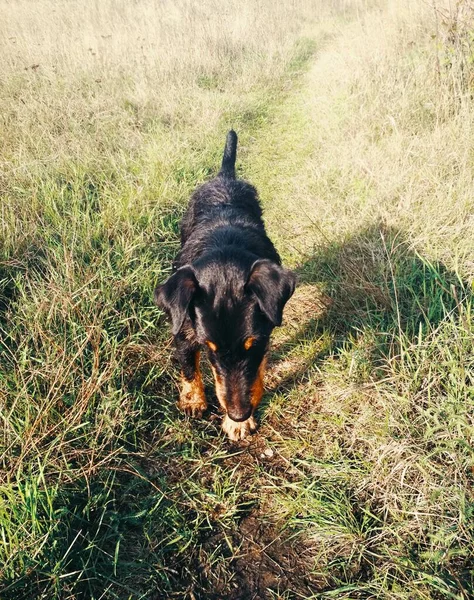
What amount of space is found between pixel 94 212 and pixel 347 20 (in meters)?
18.1

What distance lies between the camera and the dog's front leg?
2781 millimetres

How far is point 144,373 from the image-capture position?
121 inches

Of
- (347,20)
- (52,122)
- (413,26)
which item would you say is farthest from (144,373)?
(347,20)

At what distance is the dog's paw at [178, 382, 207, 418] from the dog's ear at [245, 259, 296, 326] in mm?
966

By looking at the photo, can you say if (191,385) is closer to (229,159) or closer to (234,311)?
(234,311)

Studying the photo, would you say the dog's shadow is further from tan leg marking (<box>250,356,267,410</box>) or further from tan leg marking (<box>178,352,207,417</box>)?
tan leg marking (<box>250,356,267,410</box>)

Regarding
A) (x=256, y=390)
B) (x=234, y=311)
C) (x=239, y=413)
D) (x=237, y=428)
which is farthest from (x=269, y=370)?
(x=234, y=311)

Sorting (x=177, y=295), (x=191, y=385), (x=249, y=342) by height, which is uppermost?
(x=177, y=295)

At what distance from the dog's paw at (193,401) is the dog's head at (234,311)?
0.54 metres

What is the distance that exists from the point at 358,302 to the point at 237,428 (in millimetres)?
1512

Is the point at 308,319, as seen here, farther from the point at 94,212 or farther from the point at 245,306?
the point at 94,212

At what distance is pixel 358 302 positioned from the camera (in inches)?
135

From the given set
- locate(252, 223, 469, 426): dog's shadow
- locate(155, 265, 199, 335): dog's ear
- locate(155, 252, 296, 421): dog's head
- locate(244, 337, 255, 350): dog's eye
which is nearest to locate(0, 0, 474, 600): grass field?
locate(252, 223, 469, 426): dog's shadow

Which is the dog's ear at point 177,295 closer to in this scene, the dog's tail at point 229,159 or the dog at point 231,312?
the dog at point 231,312
